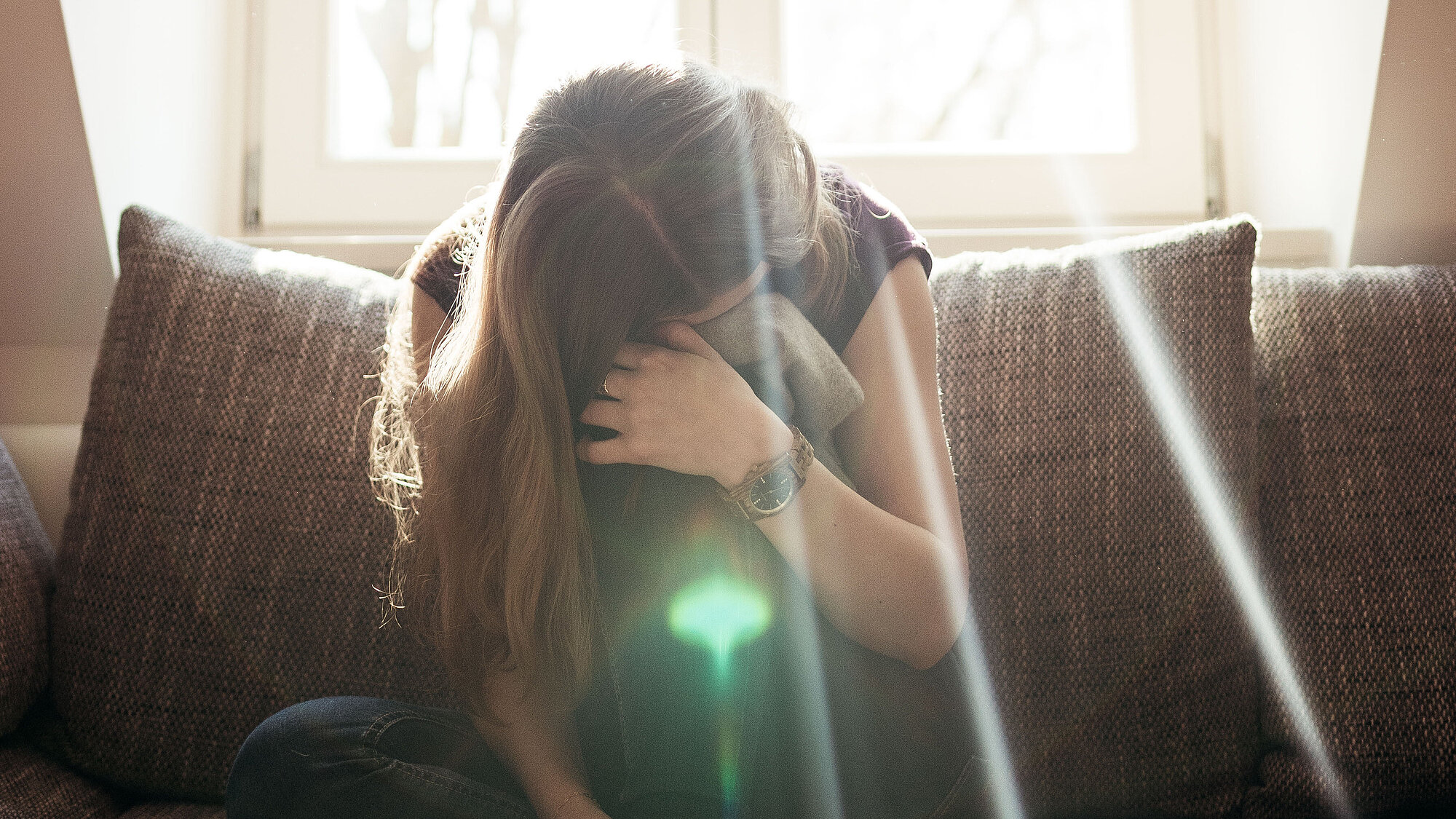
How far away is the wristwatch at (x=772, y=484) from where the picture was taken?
29.7 inches

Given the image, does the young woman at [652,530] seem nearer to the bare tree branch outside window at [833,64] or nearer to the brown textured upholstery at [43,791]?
the brown textured upholstery at [43,791]

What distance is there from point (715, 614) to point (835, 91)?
1.09 metres

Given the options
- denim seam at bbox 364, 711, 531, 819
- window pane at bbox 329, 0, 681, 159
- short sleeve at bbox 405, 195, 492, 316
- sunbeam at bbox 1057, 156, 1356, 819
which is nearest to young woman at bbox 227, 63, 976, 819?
denim seam at bbox 364, 711, 531, 819

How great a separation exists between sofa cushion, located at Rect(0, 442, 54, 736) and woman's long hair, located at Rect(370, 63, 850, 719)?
43cm

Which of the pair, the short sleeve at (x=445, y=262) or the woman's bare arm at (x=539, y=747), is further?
the short sleeve at (x=445, y=262)

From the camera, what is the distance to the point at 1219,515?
0.94 meters

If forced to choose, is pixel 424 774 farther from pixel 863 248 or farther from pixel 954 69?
pixel 954 69

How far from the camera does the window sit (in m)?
1.50

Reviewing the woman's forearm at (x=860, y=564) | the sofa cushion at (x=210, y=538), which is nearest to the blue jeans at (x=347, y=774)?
the sofa cushion at (x=210, y=538)

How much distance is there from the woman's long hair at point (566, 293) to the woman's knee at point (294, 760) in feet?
0.39

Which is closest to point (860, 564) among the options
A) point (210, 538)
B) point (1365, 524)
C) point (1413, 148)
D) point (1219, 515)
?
point (1219, 515)

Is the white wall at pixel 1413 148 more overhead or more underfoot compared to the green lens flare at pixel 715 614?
more overhead

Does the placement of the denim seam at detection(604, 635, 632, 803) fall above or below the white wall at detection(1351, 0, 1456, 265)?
below

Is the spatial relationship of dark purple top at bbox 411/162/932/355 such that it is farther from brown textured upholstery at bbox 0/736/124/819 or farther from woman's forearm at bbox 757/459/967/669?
brown textured upholstery at bbox 0/736/124/819
